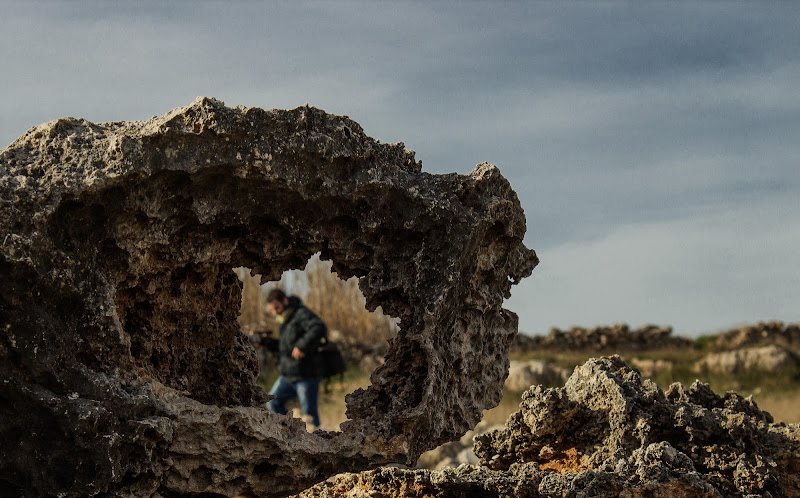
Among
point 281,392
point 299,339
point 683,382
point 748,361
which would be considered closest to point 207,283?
point 299,339

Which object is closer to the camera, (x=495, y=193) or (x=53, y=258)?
(x=53, y=258)

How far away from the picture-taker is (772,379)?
20891mm

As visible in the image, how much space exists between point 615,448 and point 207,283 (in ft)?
9.37

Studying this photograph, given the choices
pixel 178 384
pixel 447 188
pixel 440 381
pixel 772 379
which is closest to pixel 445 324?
pixel 440 381

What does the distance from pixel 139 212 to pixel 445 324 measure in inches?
73.2

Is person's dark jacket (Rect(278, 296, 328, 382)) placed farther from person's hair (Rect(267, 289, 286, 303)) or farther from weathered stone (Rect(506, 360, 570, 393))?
weathered stone (Rect(506, 360, 570, 393))

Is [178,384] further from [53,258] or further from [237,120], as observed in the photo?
[237,120]

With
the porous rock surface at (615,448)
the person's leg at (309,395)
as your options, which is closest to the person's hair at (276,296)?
the person's leg at (309,395)

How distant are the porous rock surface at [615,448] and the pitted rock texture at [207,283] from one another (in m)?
0.53

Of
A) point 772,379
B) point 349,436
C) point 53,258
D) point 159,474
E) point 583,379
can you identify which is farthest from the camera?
point 772,379

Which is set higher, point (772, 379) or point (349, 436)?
point (772, 379)

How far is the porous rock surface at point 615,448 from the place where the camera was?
16.9ft

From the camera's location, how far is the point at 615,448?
556cm

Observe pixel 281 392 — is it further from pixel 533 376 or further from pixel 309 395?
pixel 533 376
